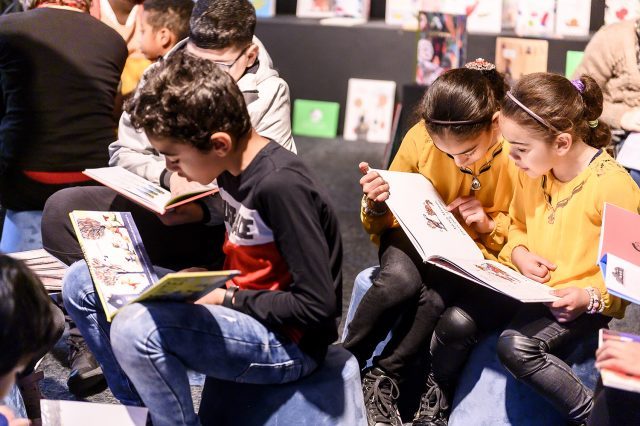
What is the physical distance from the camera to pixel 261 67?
2777 millimetres

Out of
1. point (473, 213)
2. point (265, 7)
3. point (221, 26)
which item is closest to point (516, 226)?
point (473, 213)

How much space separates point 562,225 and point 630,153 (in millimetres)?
1046

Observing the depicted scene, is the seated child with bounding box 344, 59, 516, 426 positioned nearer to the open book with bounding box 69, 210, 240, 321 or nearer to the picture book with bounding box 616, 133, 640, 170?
the open book with bounding box 69, 210, 240, 321

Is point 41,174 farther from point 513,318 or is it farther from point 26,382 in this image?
point 513,318

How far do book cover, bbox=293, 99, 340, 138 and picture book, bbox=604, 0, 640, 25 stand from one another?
1655mm

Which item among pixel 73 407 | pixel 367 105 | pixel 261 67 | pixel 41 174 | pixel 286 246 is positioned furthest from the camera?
pixel 367 105

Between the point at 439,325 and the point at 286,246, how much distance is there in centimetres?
63

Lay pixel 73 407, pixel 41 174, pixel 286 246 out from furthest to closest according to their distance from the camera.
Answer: pixel 41 174
pixel 73 407
pixel 286 246

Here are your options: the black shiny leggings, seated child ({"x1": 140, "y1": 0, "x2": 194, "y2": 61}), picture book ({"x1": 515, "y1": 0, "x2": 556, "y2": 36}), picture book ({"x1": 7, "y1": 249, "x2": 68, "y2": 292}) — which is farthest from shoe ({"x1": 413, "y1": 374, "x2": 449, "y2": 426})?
picture book ({"x1": 515, "y1": 0, "x2": 556, "y2": 36})

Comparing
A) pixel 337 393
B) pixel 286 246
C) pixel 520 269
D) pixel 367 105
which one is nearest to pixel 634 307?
pixel 520 269

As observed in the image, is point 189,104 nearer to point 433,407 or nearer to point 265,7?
point 433,407

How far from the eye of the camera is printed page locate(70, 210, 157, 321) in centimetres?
210

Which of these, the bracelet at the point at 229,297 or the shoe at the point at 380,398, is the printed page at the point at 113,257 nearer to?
the bracelet at the point at 229,297

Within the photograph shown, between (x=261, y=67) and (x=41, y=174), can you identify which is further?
(x=41, y=174)
